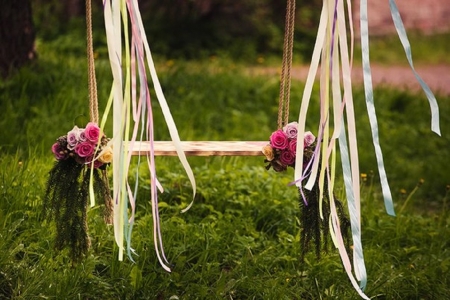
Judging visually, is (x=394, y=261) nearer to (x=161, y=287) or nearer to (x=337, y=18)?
(x=161, y=287)

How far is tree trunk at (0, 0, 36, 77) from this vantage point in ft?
17.1

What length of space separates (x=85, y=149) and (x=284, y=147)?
78 centimetres

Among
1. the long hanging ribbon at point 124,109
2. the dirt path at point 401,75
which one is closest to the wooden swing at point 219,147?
the long hanging ribbon at point 124,109

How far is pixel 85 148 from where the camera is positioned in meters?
3.07

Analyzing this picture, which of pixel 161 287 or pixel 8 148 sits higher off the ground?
pixel 8 148

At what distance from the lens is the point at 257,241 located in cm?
387

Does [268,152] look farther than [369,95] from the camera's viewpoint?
Yes

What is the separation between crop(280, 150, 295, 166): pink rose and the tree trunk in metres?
2.65

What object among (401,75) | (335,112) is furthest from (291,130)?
(401,75)

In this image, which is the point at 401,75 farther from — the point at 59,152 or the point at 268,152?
the point at 59,152

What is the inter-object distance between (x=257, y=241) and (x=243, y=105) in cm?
251

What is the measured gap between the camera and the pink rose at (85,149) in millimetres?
3068

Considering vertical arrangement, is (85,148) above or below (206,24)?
below

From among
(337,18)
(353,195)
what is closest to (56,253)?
(353,195)
